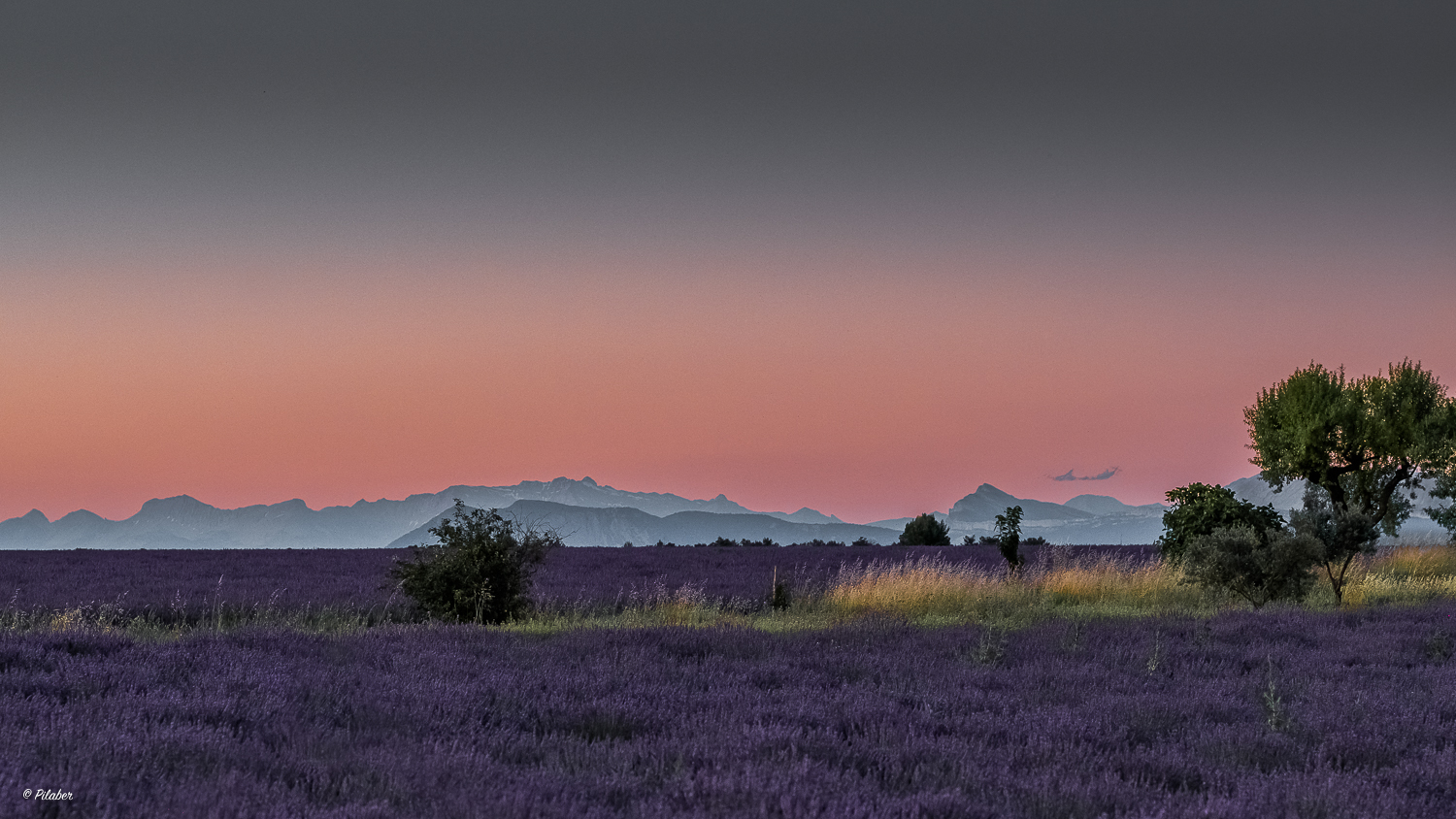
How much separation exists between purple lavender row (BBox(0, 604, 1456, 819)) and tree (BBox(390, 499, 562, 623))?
4.68 meters

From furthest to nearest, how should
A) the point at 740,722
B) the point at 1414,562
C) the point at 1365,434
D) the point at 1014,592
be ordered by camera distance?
the point at 1365,434
the point at 1414,562
the point at 1014,592
the point at 740,722

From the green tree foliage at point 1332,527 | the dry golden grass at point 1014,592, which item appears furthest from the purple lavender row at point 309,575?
the green tree foliage at point 1332,527

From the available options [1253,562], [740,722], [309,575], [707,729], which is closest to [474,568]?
[740,722]

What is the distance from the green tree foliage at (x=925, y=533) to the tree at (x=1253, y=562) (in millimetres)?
27009

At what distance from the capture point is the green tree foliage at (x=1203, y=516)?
20969mm

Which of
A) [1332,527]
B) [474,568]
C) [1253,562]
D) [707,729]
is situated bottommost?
[707,729]

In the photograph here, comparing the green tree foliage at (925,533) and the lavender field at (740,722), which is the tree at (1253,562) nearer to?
the lavender field at (740,722)

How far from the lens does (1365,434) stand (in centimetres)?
3072

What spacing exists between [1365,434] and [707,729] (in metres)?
32.2

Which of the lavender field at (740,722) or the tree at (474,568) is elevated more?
the tree at (474,568)

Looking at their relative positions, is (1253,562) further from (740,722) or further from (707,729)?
(707,729)

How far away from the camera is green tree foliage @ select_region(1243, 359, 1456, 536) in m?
30.5

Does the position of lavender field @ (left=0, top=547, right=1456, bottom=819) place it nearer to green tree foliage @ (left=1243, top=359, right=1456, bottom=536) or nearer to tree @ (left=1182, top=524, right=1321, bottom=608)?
tree @ (left=1182, top=524, right=1321, bottom=608)

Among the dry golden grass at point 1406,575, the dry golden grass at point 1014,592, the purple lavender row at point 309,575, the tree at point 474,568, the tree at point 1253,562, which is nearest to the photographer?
the tree at point 474,568
